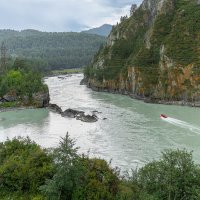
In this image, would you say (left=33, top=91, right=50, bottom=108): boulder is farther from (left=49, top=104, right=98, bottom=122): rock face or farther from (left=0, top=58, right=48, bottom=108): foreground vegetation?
(left=49, top=104, right=98, bottom=122): rock face

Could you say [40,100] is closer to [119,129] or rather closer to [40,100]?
[40,100]

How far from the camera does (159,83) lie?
114m

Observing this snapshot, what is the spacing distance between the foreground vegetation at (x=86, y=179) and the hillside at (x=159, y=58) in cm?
7302

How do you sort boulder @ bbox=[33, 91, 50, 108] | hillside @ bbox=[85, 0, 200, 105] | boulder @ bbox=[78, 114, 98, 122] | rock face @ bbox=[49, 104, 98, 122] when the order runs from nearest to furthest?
boulder @ bbox=[78, 114, 98, 122]
rock face @ bbox=[49, 104, 98, 122]
boulder @ bbox=[33, 91, 50, 108]
hillside @ bbox=[85, 0, 200, 105]

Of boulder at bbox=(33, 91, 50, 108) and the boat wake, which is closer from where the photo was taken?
the boat wake

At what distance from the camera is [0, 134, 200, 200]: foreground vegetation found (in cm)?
3022

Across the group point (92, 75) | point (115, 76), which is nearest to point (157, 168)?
point (115, 76)

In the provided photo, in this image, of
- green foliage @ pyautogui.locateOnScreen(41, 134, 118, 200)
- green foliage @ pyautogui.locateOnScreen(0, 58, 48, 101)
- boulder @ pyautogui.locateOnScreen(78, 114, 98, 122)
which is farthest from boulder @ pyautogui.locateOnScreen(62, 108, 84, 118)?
green foliage @ pyautogui.locateOnScreen(41, 134, 118, 200)

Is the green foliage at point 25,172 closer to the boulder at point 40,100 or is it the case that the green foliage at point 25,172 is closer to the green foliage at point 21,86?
the boulder at point 40,100

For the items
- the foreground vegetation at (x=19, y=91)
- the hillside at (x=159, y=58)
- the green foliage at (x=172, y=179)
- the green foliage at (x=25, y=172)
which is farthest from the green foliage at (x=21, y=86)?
the green foliage at (x=172, y=179)

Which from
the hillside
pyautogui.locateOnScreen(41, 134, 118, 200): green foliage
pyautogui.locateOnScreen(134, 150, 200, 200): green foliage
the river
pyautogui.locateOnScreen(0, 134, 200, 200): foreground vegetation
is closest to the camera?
pyautogui.locateOnScreen(41, 134, 118, 200): green foliage

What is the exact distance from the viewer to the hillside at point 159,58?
360ft

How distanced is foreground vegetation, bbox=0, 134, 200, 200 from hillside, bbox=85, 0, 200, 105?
7302 cm

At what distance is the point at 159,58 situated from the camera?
394 ft
